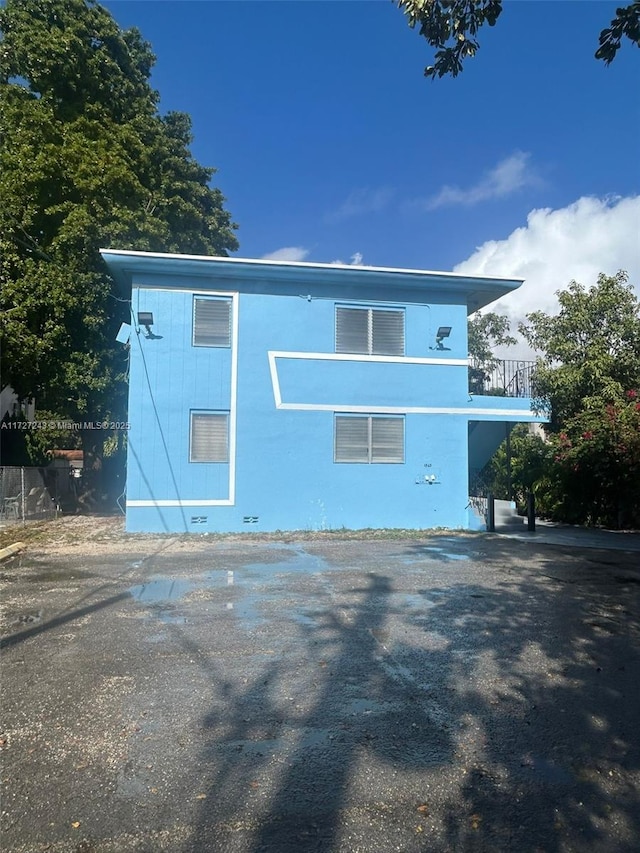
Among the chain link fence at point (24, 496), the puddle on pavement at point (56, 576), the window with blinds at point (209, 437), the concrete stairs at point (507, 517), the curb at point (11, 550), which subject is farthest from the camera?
the concrete stairs at point (507, 517)

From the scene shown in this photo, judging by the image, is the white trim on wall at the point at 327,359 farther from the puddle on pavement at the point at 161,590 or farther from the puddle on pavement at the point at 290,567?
the puddle on pavement at the point at 161,590

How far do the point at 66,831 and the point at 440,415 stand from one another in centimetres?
1329

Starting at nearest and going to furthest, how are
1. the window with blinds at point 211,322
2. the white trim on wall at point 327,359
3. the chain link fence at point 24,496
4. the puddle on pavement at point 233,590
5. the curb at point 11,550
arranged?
the puddle on pavement at point 233,590, the curb at point 11,550, the window with blinds at point 211,322, the white trim on wall at point 327,359, the chain link fence at point 24,496

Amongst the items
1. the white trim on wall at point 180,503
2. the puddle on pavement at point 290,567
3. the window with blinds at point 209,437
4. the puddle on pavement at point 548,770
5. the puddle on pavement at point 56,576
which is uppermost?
the window with blinds at point 209,437

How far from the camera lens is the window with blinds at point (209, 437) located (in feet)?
46.9

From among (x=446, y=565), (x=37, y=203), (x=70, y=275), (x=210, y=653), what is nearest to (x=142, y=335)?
(x=70, y=275)

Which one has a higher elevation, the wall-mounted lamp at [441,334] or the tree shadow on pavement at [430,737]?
the wall-mounted lamp at [441,334]

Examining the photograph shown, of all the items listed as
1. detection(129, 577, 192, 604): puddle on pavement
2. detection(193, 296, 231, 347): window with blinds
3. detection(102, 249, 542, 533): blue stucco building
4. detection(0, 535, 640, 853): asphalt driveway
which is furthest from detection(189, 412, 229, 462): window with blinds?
detection(0, 535, 640, 853): asphalt driveway

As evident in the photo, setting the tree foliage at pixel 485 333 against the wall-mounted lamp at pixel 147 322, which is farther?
the tree foliage at pixel 485 333

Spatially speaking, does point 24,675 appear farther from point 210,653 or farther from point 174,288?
point 174,288

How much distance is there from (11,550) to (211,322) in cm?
642

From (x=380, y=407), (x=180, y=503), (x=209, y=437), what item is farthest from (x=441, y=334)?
(x=180, y=503)

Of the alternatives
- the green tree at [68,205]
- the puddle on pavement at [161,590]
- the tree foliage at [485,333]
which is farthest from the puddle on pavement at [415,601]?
the tree foliage at [485,333]

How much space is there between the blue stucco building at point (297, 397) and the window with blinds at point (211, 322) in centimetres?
3
